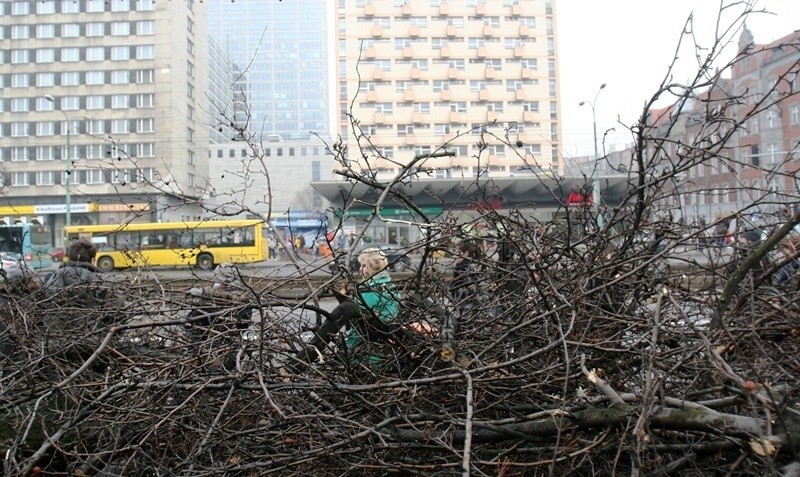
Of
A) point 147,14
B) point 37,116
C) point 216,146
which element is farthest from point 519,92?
point 37,116

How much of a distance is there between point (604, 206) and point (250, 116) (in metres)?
2.52

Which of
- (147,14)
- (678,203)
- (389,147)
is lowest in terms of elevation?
(678,203)

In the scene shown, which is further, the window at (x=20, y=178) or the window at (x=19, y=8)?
the window at (x=19, y=8)

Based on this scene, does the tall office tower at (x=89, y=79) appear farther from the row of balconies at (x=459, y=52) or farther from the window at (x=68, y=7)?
the row of balconies at (x=459, y=52)

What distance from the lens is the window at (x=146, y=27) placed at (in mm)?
53219

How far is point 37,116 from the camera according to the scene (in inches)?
2111

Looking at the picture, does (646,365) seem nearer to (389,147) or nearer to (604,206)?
(604,206)

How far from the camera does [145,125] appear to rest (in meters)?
53.4

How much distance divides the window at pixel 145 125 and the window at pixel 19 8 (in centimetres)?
1412

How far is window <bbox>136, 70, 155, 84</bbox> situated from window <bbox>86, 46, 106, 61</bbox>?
3720 millimetres

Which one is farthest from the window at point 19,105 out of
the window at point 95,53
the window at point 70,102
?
the window at point 95,53

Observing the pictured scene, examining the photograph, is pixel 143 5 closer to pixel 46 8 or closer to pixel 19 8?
pixel 46 8

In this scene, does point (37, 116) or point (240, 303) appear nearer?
point (240, 303)

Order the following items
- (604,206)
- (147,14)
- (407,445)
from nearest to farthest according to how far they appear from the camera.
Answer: (407,445), (604,206), (147,14)
